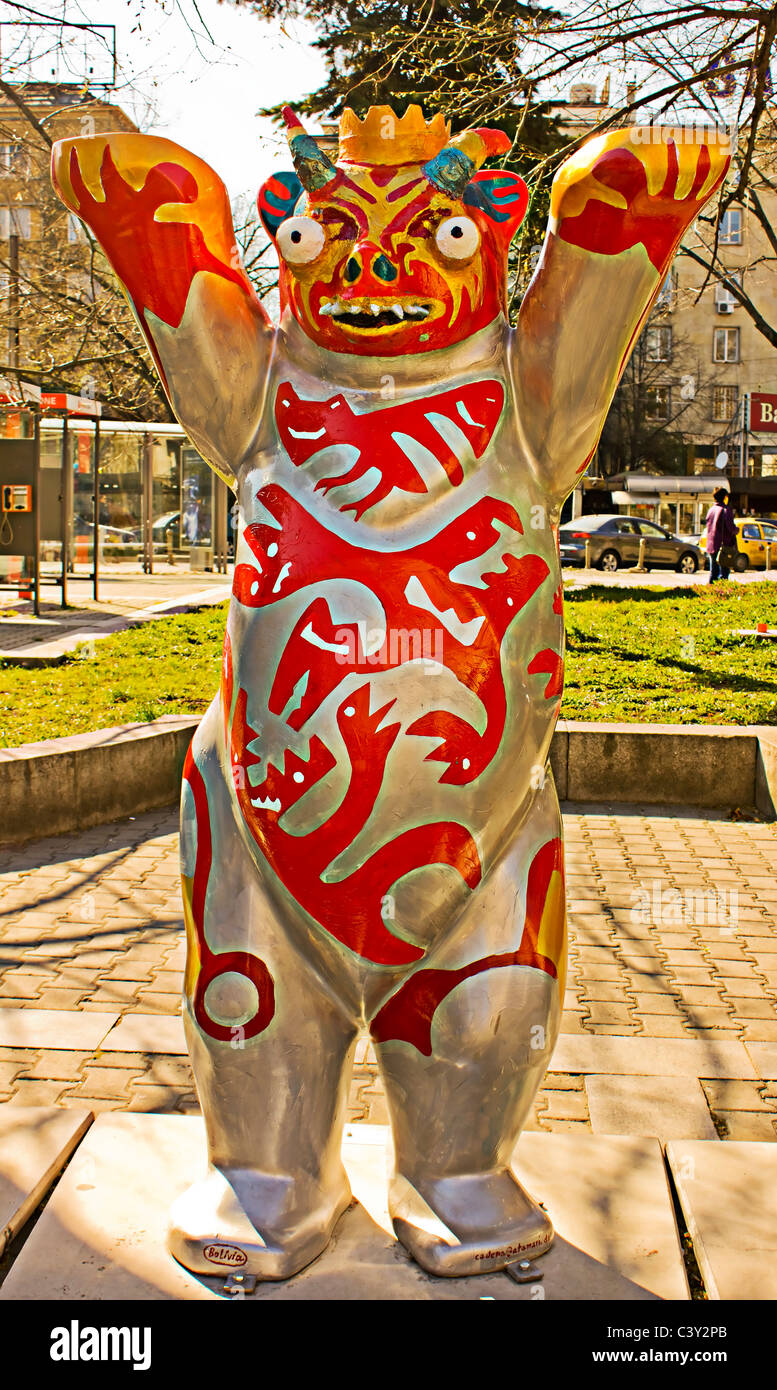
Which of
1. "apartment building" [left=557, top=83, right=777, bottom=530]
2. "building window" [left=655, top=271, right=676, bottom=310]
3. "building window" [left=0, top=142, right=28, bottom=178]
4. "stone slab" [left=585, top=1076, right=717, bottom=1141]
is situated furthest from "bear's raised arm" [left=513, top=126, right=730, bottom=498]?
→ "apartment building" [left=557, top=83, right=777, bottom=530]

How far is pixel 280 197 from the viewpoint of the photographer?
227cm

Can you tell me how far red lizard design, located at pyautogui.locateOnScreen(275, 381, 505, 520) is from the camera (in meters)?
2.14

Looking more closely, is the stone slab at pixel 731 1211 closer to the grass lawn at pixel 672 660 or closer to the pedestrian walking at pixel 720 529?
the grass lawn at pixel 672 660

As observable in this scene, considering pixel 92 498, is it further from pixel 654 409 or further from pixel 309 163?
pixel 654 409

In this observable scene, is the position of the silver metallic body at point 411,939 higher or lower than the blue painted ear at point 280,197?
lower

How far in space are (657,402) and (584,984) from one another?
39.1 metres

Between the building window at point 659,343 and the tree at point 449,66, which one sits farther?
the building window at point 659,343

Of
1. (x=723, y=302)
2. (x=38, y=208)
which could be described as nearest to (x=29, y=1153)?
(x=38, y=208)

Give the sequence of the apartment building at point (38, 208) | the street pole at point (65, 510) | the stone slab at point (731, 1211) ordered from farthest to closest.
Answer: the street pole at point (65, 510)
the apartment building at point (38, 208)
the stone slab at point (731, 1211)

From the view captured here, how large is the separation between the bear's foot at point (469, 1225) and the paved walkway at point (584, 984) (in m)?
1.08

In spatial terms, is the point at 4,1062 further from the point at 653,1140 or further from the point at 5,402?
the point at 5,402

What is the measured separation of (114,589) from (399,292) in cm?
1580

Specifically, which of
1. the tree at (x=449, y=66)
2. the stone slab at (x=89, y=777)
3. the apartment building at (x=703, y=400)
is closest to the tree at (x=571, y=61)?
the tree at (x=449, y=66)

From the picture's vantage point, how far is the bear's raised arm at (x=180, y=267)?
217cm
